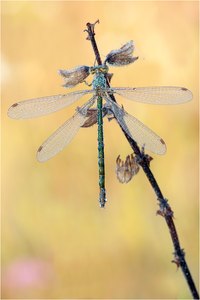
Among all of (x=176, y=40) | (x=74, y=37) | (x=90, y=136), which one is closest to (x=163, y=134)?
(x=90, y=136)

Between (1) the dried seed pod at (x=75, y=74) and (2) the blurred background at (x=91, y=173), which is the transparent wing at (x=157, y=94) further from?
(2) the blurred background at (x=91, y=173)

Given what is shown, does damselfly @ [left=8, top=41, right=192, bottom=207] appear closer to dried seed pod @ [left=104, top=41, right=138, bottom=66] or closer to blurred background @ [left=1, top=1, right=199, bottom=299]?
dried seed pod @ [left=104, top=41, right=138, bottom=66]

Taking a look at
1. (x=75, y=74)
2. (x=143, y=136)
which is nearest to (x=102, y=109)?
(x=75, y=74)

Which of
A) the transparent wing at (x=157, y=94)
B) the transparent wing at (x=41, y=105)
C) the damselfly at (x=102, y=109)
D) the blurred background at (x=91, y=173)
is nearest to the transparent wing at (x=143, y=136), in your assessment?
the damselfly at (x=102, y=109)

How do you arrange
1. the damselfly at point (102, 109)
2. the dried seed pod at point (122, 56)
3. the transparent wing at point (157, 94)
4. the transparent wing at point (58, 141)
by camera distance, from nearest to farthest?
the dried seed pod at point (122, 56), the damselfly at point (102, 109), the transparent wing at point (157, 94), the transparent wing at point (58, 141)

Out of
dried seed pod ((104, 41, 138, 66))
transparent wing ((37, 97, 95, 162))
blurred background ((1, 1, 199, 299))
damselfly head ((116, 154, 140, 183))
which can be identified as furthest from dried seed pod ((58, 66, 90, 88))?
blurred background ((1, 1, 199, 299))

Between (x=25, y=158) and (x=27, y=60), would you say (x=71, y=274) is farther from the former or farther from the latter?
(x=27, y=60)
